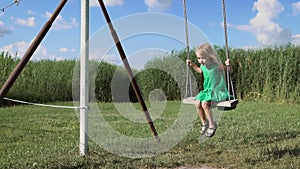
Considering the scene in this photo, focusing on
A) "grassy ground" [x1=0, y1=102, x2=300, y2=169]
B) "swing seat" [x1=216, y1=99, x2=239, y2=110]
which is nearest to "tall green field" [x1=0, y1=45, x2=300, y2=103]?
"grassy ground" [x1=0, y1=102, x2=300, y2=169]

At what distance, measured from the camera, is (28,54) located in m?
4.20

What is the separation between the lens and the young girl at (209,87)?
515 cm

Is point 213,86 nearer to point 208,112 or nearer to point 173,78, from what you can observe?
point 208,112

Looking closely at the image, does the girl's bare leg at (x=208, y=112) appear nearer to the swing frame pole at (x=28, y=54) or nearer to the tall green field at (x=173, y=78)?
the swing frame pole at (x=28, y=54)

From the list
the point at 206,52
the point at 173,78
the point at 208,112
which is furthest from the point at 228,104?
the point at 173,78

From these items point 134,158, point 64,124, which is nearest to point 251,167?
point 134,158

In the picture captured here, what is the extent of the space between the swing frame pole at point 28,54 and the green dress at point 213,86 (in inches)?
78.2

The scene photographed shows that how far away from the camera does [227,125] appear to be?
860cm

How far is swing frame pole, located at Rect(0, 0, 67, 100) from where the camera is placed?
4.03 metres

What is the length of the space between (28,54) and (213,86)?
2291 millimetres

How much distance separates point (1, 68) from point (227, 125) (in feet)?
29.8

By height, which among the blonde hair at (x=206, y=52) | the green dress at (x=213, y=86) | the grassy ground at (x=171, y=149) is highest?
the blonde hair at (x=206, y=52)

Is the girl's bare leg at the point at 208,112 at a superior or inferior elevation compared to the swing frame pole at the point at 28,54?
inferior

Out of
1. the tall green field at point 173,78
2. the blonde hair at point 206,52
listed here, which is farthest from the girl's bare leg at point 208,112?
the tall green field at point 173,78
